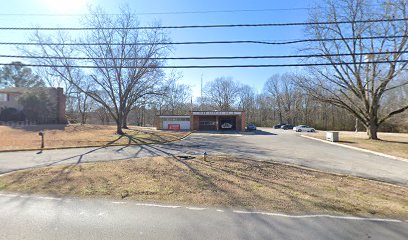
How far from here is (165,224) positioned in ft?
15.4

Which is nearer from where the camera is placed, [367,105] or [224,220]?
[224,220]

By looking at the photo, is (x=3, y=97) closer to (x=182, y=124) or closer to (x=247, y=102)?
(x=182, y=124)

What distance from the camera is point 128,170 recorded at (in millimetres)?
9539

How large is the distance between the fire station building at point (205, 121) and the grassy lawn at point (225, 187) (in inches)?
Result: 1186

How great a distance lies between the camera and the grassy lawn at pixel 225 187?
603cm

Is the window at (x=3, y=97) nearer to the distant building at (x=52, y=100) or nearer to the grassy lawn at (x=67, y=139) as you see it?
the distant building at (x=52, y=100)

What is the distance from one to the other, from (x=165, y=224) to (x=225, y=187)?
3.01 m

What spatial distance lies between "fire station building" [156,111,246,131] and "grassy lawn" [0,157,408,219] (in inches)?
1186

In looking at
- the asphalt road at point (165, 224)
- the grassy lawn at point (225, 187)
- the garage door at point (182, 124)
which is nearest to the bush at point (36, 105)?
the garage door at point (182, 124)

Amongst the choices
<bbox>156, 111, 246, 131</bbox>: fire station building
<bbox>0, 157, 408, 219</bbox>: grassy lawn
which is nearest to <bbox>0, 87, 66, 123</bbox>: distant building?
<bbox>156, 111, 246, 131</bbox>: fire station building

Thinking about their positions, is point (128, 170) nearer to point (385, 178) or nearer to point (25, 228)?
point (25, 228)

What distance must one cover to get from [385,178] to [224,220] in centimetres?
843

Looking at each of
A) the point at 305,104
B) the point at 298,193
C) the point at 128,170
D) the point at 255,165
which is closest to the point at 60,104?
the point at 128,170

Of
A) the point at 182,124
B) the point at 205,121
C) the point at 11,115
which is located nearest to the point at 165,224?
the point at 182,124
